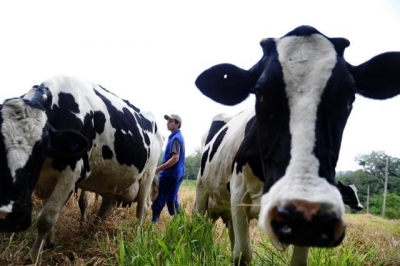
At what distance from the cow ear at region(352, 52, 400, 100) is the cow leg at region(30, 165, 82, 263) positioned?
304 cm

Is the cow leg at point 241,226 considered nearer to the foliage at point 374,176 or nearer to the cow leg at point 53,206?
the cow leg at point 53,206

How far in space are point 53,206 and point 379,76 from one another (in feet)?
10.9

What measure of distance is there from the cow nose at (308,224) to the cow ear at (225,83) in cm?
131

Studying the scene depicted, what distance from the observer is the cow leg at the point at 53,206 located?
394 cm

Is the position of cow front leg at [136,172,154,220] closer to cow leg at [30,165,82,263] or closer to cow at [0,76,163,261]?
cow at [0,76,163,261]

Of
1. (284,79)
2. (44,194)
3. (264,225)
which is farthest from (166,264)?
(44,194)

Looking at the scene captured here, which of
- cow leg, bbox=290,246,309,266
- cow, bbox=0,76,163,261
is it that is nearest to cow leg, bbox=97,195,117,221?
cow, bbox=0,76,163,261

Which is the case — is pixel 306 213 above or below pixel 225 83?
below

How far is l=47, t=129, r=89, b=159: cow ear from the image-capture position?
393 cm

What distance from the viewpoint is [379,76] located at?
105 inches

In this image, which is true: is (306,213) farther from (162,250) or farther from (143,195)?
(143,195)

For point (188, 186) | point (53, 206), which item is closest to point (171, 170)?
point (53, 206)

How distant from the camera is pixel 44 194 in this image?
4605 millimetres

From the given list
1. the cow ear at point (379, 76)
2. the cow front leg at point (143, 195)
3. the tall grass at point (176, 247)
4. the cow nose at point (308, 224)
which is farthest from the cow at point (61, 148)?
the cow ear at point (379, 76)
